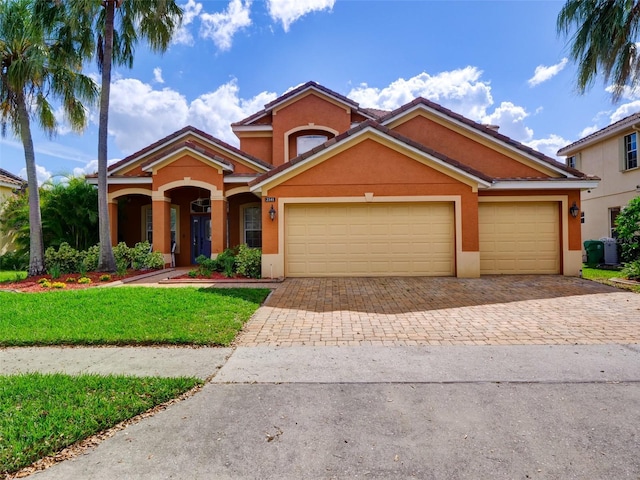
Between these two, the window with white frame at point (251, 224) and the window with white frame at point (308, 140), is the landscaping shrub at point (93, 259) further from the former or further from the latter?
the window with white frame at point (308, 140)

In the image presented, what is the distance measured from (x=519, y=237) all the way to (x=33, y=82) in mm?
17519

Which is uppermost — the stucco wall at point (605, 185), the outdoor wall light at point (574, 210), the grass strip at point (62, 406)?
the stucco wall at point (605, 185)

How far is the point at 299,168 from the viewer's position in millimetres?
11719

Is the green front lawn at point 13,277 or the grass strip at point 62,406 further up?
the green front lawn at point 13,277

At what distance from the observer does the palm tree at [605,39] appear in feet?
38.5

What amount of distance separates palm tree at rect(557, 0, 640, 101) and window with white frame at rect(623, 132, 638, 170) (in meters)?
5.08

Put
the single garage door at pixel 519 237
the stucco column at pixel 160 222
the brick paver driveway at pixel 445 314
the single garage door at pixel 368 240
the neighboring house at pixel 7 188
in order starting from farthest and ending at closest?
the neighboring house at pixel 7 188 < the stucco column at pixel 160 222 < the single garage door at pixel 519 237 < the single garage door at pixel 368 240 < the brick paver driveway at pixel 445 314

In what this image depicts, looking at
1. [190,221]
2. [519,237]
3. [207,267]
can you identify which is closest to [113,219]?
[190,221]

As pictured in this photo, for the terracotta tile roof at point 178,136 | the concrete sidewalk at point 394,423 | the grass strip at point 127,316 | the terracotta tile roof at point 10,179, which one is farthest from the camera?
the terracotta tile roof at point 10,179

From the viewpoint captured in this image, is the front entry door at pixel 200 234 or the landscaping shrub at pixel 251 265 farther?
the front entry door at pixel 200 234

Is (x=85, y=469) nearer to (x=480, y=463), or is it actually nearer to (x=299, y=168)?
(x=480, y=463)

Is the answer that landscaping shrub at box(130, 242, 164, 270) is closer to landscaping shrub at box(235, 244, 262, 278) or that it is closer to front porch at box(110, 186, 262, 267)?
front porch at box(110, 186, 262, 267)

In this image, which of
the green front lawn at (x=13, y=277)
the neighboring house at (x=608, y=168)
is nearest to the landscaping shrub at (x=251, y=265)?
the green front lawn at (x=13, y=277)

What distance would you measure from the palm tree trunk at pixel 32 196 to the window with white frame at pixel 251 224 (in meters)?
7.48
